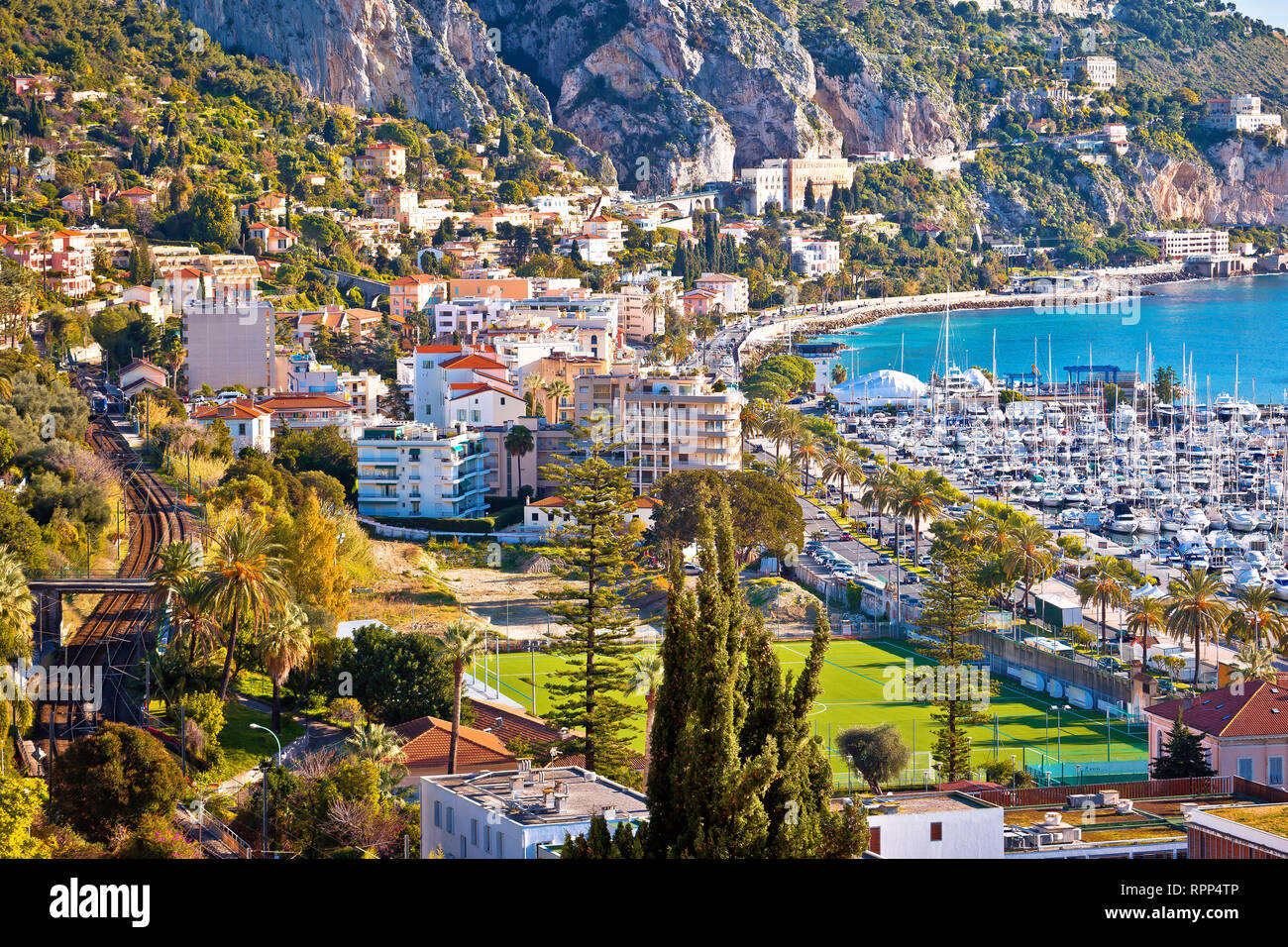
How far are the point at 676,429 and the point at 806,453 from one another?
21.3 feet

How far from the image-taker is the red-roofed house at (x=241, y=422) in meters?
52.0

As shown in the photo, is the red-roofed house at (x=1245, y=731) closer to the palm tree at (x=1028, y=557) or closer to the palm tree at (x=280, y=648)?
the palm tree at (x=280, y=648)

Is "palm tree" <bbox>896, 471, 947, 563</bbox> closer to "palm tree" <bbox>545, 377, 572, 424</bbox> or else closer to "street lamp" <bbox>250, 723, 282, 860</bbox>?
"palm tree" <bbox>545, 377, 572, 424</bbox>

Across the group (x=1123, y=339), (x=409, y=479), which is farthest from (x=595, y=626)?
(x=1123, y=339)

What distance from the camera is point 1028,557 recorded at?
39656 millimetres

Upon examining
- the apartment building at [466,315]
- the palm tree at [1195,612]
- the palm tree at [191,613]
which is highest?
the apartment building at [466,315]

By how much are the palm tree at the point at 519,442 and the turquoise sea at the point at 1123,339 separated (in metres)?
37.1

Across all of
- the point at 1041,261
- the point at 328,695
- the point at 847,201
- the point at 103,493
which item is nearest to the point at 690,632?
the point at 328,695

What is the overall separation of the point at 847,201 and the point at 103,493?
113 m

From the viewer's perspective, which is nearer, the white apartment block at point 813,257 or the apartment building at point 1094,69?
the white apartment block at point 813,257

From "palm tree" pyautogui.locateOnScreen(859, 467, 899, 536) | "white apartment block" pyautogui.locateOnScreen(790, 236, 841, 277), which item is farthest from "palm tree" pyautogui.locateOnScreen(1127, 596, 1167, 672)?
"white apartment block" pyautogui.locateOnScreen(790, 236, 841, 277)

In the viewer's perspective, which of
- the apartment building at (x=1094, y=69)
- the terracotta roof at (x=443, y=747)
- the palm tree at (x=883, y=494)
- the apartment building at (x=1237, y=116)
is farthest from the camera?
the apartment building at (x=1094, y=69)

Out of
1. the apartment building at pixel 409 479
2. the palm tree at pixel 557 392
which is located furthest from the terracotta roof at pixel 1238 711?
the palm tree at pixel 557 392
